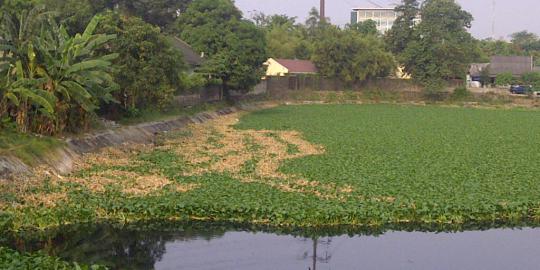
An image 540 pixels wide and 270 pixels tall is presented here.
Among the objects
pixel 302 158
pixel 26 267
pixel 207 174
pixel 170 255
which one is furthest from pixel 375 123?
pixel 26 267

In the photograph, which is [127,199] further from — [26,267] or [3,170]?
[26,267]

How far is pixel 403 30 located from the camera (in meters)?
73.5

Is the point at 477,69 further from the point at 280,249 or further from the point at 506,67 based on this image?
the point at 280,249

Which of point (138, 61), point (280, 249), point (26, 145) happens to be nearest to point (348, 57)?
point (138, 61)

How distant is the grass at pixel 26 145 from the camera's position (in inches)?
717

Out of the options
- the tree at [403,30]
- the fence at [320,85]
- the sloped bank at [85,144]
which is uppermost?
the tree at [403,30]

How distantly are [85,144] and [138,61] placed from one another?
8005mm

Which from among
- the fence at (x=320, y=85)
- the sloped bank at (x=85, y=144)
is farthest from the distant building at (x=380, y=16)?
the sloped bank at (x=85, y=144)

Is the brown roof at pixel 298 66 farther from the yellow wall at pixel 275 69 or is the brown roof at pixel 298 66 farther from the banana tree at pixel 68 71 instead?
the banana tree at pixel 68 71

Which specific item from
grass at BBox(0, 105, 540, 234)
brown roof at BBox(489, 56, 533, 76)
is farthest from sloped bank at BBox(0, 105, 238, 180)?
brown roof at BBox(489, 56, 533, 76)

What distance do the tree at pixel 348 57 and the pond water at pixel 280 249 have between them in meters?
51.3

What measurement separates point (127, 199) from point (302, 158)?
9.06 metres

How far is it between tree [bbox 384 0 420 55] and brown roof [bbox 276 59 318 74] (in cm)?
956

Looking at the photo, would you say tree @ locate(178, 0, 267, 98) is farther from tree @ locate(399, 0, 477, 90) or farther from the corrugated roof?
tree @ locate(399, 0, 477, 90)
